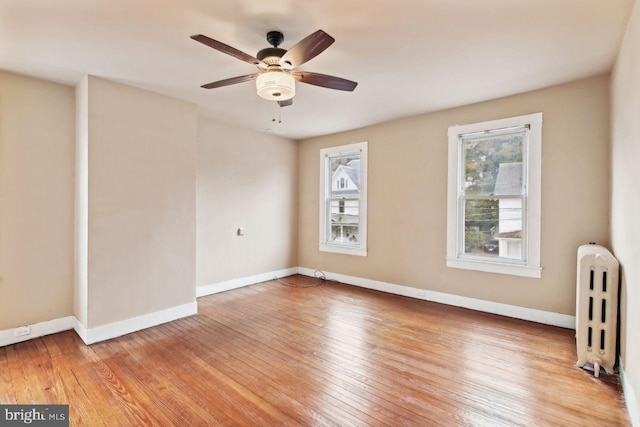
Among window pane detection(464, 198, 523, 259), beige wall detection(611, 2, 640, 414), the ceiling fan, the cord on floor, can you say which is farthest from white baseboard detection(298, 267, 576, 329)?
the ceiling fan

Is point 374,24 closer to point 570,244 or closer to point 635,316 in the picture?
point 635,316

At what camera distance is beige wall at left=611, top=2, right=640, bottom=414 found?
1912 millimetres

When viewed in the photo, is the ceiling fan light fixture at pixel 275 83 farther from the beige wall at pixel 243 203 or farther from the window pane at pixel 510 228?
the window pane at pixel 510 228

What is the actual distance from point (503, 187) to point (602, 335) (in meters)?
1.79

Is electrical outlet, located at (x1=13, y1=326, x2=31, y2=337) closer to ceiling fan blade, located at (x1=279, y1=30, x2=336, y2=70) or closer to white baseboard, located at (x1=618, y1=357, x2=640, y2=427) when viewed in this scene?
ceiling fan blade, located at (x1=279, y1=30, x2=336, y2=70)

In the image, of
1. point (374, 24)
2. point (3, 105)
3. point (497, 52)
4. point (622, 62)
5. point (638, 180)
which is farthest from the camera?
point (3, 105)

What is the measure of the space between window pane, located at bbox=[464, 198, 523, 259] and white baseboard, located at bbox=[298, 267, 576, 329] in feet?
2.00

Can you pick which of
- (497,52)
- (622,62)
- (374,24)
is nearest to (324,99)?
(374,24)

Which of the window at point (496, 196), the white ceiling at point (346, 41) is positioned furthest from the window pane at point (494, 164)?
the white ceiling at point (346, 41)

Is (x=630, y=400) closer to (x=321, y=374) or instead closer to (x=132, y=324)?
(x=321, y=374)

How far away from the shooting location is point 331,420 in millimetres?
1944

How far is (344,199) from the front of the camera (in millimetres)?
5383

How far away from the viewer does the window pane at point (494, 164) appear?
11.9 ft

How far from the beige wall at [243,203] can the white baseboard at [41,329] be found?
1.53m
